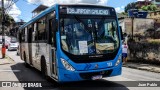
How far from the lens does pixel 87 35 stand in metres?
9.94

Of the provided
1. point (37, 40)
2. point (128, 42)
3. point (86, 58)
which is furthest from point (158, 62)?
point (86, 58)

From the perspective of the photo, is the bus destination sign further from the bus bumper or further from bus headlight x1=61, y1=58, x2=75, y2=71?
the bus bumper

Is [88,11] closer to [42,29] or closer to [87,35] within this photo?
Result: [87,35]

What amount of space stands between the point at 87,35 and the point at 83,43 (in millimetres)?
361

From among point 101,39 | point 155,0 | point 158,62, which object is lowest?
point 158,62

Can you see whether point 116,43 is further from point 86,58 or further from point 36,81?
point 36,81

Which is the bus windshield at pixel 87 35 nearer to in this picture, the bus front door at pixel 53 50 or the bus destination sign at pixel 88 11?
the bus destination sign at pixel 88 11

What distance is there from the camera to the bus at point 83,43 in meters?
9.64

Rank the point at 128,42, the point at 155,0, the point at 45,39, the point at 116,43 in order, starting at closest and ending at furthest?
1. the point at 116,43
2. the point at 45,39
3. the point at 128,42
4. the point at 155,0

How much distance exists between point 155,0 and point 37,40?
420 ft

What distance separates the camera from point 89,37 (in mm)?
9953

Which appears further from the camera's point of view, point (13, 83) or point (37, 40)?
point (37, 40)

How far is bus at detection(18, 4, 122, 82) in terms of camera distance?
9.64 meters

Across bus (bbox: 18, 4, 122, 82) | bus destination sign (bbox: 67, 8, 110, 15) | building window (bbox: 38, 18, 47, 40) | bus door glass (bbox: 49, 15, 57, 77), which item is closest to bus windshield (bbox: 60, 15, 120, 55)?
bus (bbox: 18, 4, 122, 82)
